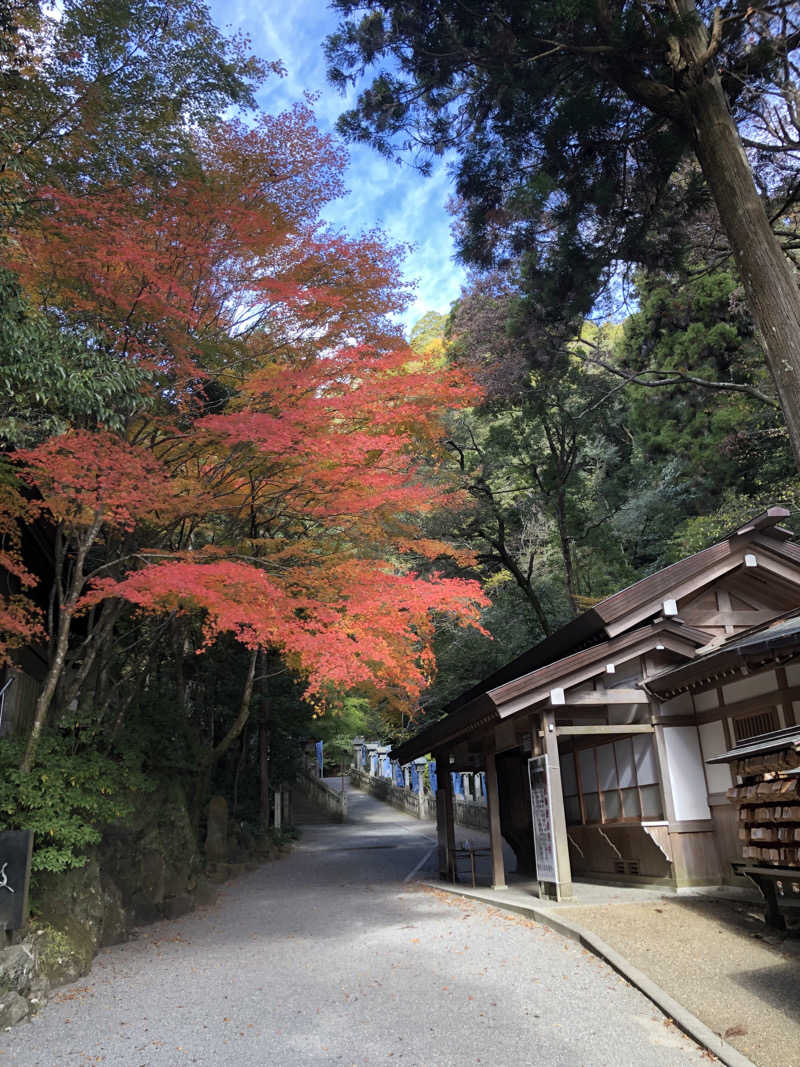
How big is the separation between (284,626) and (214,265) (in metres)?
5.33

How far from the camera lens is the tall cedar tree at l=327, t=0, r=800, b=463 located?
742 centimetres

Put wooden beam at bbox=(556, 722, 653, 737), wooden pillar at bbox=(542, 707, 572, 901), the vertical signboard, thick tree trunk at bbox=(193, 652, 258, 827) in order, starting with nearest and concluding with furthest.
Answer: the vertical signboard, wooden pillar at bbox=(542, 707, 572, 901), wooden beam at bbox=(556, 722, 653, 737), thick tree trunk at bbox=(193, 652, 258, 827)

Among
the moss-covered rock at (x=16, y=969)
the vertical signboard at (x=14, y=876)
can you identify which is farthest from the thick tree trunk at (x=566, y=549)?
the moss-covered rock at (x=16, y=969)

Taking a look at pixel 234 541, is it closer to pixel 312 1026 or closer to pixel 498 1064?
pixel 312 1026

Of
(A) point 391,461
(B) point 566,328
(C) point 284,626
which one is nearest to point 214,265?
(A) point 391,461

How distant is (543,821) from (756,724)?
3213mm

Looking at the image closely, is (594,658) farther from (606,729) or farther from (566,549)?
(566,549)

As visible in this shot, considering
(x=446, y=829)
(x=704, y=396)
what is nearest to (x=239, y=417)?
(x=446, y=829)

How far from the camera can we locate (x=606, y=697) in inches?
397

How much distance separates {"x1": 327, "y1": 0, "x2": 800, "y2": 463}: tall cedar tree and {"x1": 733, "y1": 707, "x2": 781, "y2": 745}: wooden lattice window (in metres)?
3.83

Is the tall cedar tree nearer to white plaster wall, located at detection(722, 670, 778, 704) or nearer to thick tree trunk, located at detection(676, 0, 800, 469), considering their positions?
thick tree trunk, located at detection(676, 0, 800, 469)

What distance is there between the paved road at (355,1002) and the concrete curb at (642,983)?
0.10m

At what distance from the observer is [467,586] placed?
9.98 meters

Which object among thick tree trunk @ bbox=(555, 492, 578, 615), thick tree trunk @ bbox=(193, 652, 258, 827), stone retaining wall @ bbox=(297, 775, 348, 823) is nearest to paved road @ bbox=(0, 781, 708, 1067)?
thick tree trunk @ bbox=(193, 652, 258, 827)
